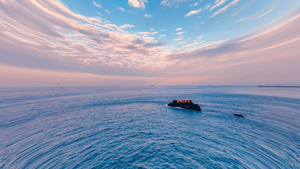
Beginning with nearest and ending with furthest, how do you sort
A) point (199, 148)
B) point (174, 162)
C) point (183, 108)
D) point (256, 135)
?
point (174, 162) < point (199, 148) < point (256, 135) < point (183, 108)

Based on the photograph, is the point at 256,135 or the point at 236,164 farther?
the point at 256,135

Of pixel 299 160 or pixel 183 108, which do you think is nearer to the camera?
pixel 299 160

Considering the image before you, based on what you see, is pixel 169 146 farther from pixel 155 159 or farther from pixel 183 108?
pixel 183 108

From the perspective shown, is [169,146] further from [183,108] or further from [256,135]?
[183,108]

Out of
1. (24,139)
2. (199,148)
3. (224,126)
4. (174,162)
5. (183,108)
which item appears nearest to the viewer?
(174,162)

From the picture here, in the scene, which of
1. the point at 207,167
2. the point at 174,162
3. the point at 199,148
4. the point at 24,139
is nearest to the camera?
the point at 207,167

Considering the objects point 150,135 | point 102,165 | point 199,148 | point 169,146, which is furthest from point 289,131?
point 102,165

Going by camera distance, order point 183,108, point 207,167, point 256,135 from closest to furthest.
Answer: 1. point 207,167
2. point 256,135
3. point 183,108

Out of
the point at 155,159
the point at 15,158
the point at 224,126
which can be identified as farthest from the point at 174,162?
the point at 15,158

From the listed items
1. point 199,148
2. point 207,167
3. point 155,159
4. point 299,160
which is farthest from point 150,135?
point 299,160
